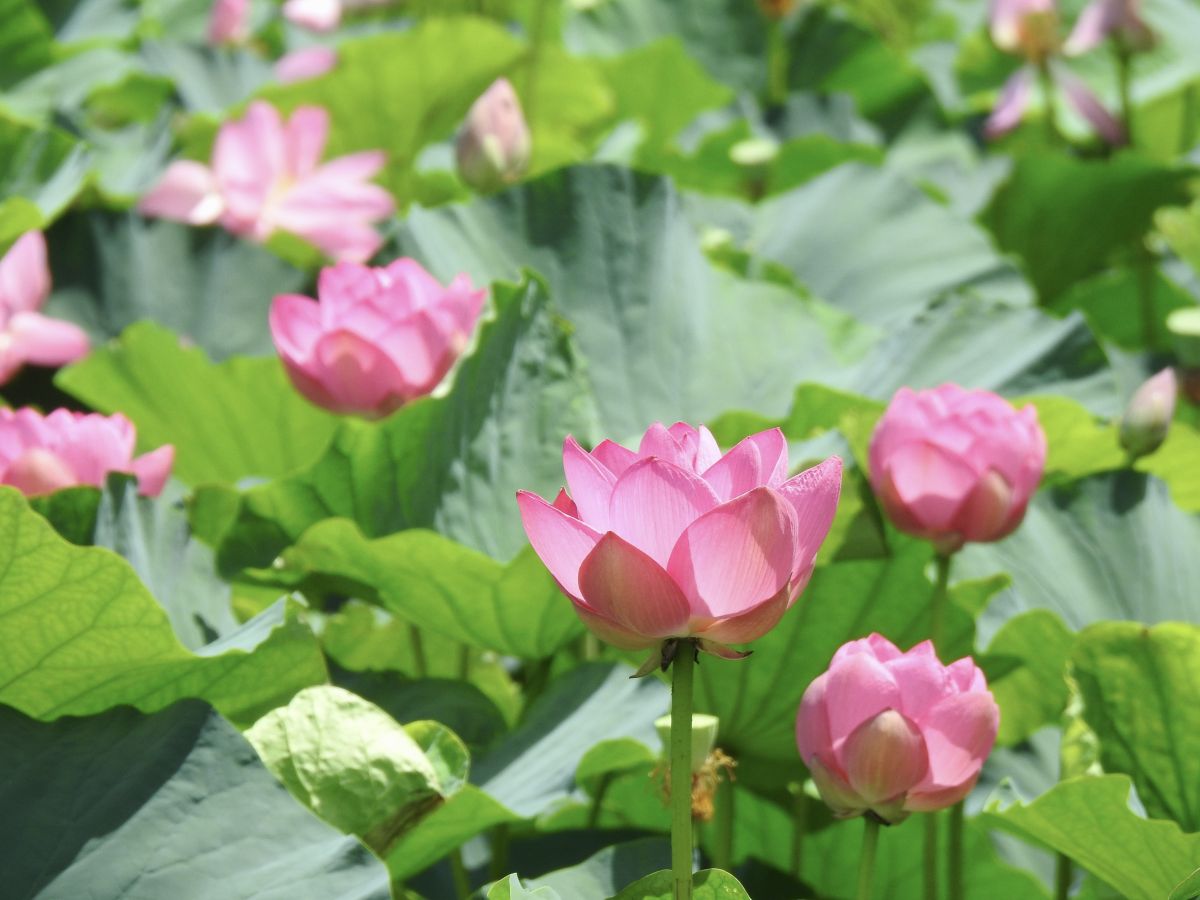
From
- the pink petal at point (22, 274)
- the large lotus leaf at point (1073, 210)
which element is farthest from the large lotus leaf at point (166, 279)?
the large lotus leaf at point (1073, 210)

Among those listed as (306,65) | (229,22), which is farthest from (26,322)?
(229,22)

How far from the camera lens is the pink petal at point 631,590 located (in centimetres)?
63

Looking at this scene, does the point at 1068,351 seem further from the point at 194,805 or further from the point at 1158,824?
the point at 194,805

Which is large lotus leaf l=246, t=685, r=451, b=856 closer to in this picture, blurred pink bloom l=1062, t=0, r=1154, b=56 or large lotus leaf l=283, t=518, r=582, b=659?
large lotus leaf l=283, t=518, r=582, b=659

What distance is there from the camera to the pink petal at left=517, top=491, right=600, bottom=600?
2.11 feet

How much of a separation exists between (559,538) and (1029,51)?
5.60 feet

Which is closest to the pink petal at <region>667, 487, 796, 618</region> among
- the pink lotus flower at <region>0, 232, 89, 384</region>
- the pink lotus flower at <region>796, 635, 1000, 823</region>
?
the pink lotus flower at <region>796, 635, 1000, 823</region>

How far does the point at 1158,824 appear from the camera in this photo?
31.7 inches

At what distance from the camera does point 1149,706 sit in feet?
3.18

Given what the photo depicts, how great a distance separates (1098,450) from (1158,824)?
516 millimetres

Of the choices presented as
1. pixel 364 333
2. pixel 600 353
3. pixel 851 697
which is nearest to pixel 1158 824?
pixel 851 697

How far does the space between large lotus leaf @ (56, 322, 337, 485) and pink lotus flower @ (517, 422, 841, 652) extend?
2.51 feet

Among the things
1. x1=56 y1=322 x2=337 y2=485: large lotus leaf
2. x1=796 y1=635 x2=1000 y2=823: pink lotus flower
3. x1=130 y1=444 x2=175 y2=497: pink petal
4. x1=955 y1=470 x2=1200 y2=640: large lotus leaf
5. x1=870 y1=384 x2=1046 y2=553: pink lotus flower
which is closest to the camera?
x1=796 y1=635 x2=1000 y2=823: pink lotus flower

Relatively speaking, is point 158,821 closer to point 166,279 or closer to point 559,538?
point 559,538
